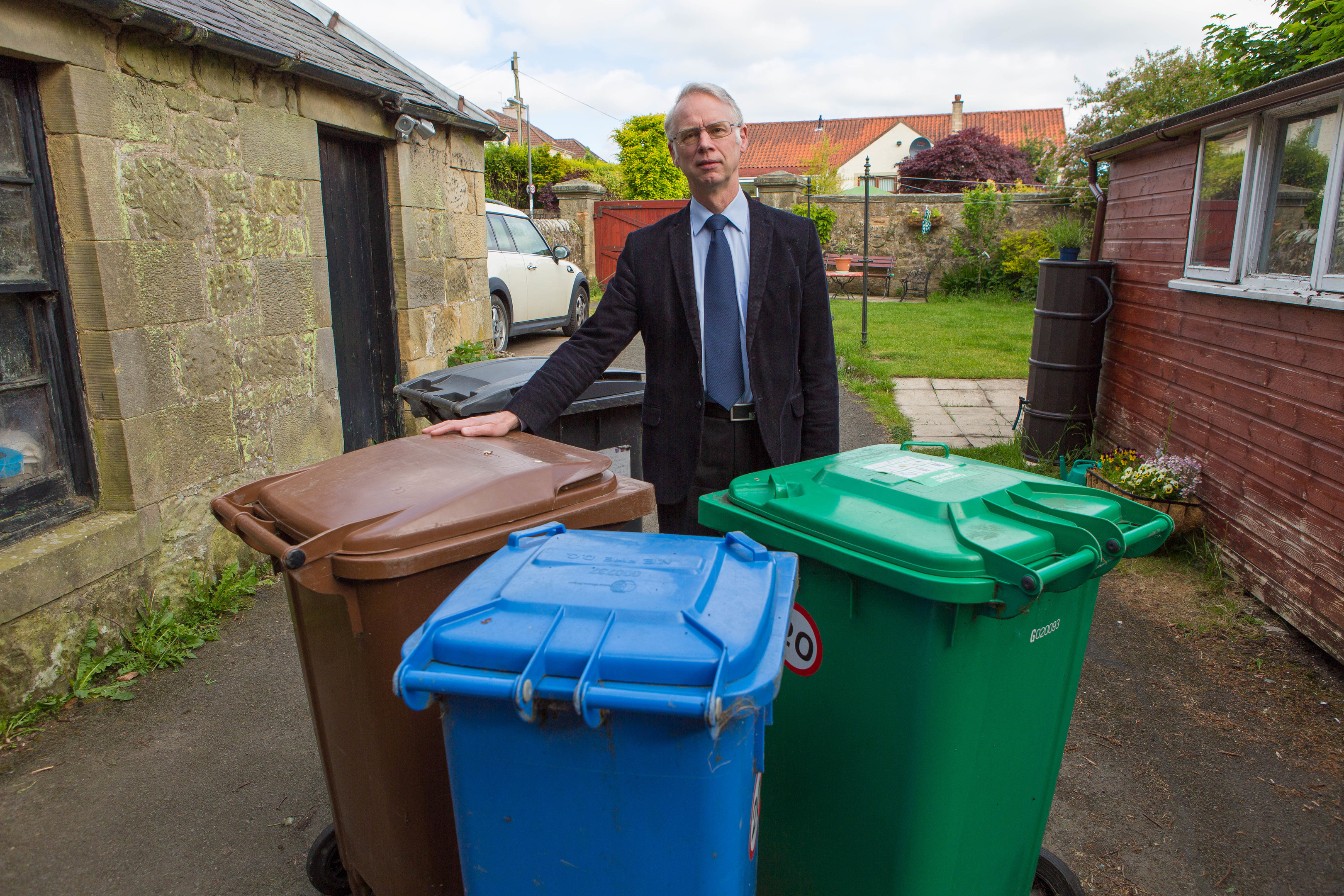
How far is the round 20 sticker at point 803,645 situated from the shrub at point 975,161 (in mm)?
27209

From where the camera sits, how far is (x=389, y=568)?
1.59 meters

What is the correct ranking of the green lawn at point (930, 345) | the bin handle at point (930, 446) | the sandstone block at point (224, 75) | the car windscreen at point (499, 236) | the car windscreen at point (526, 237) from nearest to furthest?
the bin handle at point (930, 446) → the sandstone block at point (224, 75) → the green lawn at point (930, 345) → the car windscreen at point (499, 236) → the car windscreen at point (526, 237)

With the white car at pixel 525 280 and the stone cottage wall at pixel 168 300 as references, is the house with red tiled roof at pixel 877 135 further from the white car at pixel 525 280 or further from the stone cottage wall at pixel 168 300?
the stone cottage wall at pixel 168 300

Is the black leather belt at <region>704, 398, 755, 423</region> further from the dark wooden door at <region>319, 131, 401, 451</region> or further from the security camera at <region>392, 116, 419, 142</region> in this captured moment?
the security camera at <region>392, 116, 419, 142</region>

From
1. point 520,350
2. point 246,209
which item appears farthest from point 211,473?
point 520,350

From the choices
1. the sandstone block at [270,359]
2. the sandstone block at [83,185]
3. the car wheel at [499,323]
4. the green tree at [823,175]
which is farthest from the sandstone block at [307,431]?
the green tree at [823,175]

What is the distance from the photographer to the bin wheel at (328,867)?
2.24 m

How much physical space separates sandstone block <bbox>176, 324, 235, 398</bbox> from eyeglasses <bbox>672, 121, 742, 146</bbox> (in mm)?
2667

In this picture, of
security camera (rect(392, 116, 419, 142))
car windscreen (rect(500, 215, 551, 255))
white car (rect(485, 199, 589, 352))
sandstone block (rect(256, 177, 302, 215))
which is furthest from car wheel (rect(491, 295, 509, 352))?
sandstone block (rect(256, 177, 302, 215))

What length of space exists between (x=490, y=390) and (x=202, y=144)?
1893mm

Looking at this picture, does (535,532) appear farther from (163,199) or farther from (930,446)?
(163,199)

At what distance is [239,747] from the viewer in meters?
3.01

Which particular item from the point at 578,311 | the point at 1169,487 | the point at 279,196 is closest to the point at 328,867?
the point at 279,196

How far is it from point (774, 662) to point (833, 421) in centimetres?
148
